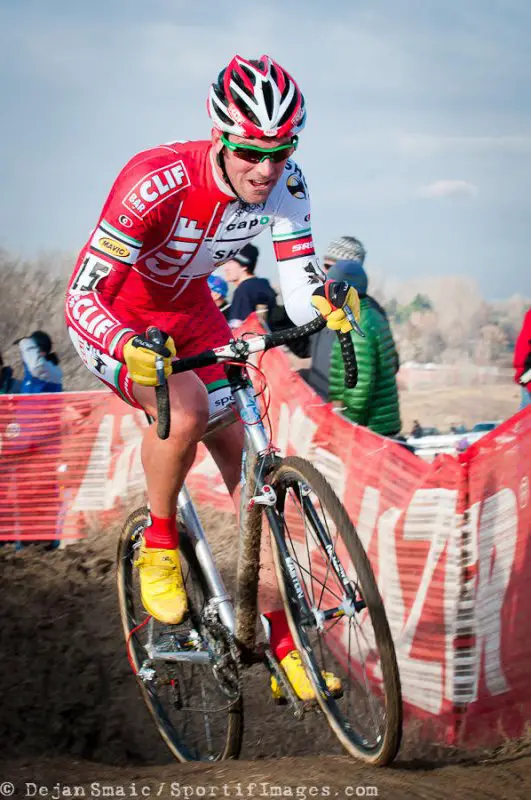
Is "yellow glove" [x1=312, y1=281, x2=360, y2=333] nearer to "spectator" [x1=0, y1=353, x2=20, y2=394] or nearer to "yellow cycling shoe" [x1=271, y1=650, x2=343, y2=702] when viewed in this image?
"yellow cycling shoe" [x1=271, y1=650, x2=343, y2=702]

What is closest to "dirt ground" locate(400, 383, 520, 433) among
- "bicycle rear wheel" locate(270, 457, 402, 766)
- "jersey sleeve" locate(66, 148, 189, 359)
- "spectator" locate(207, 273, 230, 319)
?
"spectator" locate(207, 273, 230, 319)

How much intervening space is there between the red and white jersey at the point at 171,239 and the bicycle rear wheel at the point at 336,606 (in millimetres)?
912

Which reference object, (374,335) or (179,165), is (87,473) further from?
(179,165)

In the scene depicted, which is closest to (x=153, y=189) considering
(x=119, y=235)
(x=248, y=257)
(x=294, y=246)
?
(x=119, y=235)

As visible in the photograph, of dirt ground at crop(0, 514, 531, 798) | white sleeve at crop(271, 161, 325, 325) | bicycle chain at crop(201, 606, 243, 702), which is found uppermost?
white sleeve at crop(271, 161, 325, 325)

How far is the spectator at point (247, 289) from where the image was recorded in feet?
24.5

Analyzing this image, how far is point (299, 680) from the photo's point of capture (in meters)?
3.78

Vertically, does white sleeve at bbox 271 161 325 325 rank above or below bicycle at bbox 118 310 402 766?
above

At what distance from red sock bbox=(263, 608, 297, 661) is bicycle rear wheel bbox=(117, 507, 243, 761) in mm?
249

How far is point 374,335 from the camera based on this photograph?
616 centimetres

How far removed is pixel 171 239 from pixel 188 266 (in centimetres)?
18

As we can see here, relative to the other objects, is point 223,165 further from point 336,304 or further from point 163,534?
point 163,534

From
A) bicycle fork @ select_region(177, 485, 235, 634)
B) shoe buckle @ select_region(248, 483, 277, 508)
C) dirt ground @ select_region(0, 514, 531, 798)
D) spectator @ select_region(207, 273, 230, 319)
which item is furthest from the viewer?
spectator @ select_region(207, 273, 230, 319)

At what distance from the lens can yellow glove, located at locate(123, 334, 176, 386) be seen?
3.41 m
